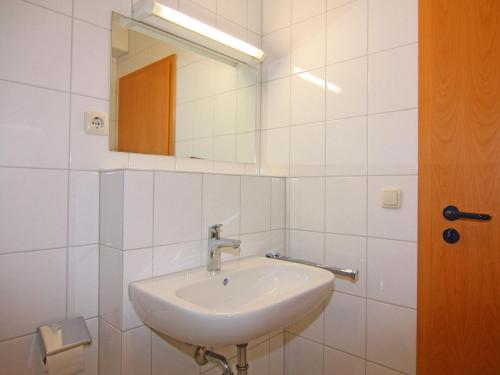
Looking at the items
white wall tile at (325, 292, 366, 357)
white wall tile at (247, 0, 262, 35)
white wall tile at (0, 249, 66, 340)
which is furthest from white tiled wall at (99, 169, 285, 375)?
white wall tile at (247, 0, 262, 35)

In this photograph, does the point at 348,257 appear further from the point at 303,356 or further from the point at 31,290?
the point at 31,290

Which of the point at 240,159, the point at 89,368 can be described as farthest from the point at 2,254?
the point at 240,159

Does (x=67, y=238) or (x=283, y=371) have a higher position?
(x=67, y=238)

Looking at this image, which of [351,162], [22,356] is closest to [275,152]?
[351,162]

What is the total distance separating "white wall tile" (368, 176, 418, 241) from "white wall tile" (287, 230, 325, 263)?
0.25 metres

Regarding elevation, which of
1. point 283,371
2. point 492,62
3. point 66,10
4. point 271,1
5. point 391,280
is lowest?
point 283,371

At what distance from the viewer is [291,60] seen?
158 centimetres

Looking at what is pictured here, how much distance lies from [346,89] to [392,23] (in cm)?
29

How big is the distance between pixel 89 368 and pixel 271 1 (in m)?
1.86

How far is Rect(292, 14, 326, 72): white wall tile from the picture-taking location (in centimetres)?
146

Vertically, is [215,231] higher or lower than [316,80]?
lower

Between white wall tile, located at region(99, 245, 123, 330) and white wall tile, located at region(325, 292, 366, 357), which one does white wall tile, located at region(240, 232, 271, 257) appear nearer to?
white wall tile, located at region(325, 292, 366, 357)

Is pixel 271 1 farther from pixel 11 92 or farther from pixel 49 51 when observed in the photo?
pixel 11 92

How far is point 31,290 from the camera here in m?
0.97
